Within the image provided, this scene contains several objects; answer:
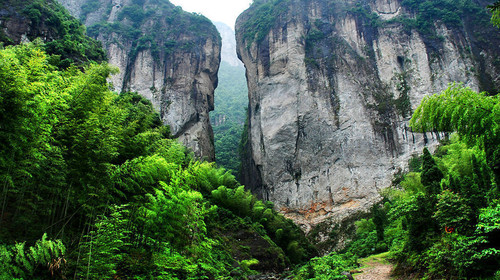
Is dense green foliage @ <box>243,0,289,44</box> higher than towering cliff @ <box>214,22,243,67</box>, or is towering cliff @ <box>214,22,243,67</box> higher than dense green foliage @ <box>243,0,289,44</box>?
towering cliff @ <box>214,22,243,67</box>

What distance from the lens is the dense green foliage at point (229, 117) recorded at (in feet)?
110

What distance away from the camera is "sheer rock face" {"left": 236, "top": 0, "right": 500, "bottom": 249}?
76.0ft

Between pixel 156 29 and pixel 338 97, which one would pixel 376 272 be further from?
pixel 156 29

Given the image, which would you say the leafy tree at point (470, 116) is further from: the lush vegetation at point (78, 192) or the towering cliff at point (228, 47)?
the towering cliff at point (228, 47)

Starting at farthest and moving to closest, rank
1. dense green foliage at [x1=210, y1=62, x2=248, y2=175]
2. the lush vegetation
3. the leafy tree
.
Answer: dense green foliage at [x1=210, y1=62, x2=248, y2=175]
the leafy tree
the lush vegetation

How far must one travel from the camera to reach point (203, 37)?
104 ft

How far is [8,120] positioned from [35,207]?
1.30 metres

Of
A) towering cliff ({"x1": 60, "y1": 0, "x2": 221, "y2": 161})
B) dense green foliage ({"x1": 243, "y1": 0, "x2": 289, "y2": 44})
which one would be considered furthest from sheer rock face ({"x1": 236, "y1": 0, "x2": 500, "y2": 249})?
towering cliff ({"x1": 60, "y1": 0, "x2": 221, "y2": 161})

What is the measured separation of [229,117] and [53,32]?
30.5 meters

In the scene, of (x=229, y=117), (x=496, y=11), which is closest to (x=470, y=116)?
(x=496, y=11)

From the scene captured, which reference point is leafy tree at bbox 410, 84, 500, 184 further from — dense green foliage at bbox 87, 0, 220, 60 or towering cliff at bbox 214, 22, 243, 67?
towering cliff at bbox 214, 22, 243, 67

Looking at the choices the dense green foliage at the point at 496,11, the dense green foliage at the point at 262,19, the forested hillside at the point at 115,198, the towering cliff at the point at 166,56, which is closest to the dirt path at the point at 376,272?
the forested hillside at the point at 115,198

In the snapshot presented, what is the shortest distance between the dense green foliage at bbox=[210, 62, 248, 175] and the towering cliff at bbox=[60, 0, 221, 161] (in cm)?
539

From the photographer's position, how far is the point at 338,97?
26.0 m
